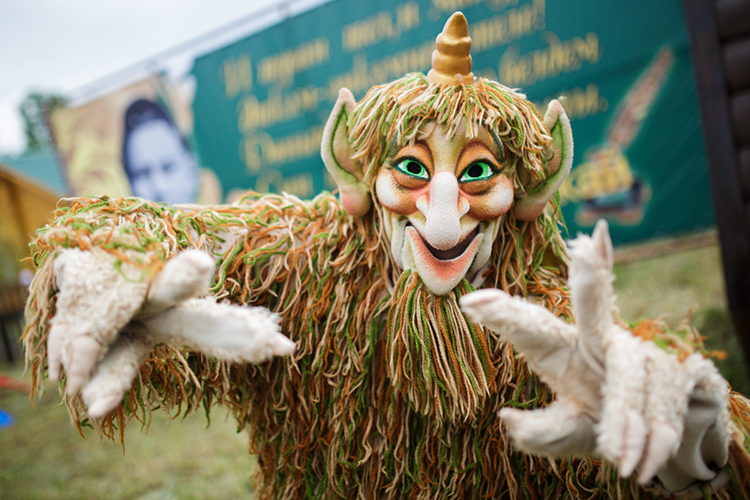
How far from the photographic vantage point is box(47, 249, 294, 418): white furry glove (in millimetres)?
487

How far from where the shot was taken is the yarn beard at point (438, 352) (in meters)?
0.69

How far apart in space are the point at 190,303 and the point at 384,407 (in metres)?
0.36

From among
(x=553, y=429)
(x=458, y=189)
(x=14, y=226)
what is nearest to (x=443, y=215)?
(x=458, y=189)

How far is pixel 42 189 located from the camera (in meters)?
4.09

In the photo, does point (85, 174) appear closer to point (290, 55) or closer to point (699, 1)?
point (290, 55)

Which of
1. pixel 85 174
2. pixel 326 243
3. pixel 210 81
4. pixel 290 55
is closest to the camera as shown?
pixel 326 243

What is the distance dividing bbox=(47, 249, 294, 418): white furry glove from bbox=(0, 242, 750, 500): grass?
108 cm

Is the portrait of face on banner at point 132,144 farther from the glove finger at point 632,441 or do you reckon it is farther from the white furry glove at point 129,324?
the glove finger at point 632,441

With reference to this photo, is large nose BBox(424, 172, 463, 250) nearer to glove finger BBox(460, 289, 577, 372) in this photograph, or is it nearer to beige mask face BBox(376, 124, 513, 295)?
beige mask face BBox(376, 124, 513, 295)

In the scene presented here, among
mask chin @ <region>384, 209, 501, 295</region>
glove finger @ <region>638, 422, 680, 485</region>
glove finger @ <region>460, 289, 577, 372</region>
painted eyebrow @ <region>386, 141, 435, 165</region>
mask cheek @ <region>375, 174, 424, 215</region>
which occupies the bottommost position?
glove finger @ <region>638, 422, 680, 485</region>

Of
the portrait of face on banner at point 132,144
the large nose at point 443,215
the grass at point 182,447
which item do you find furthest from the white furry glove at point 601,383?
the portrait of face on banner at point 132,144

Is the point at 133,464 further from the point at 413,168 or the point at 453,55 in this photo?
the point at 453,55

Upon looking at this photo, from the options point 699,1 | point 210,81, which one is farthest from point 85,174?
point 699,1

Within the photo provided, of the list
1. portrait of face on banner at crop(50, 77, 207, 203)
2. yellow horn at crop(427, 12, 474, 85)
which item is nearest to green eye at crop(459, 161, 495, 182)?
yellow horn at crop(427, 12, 474, 85)
